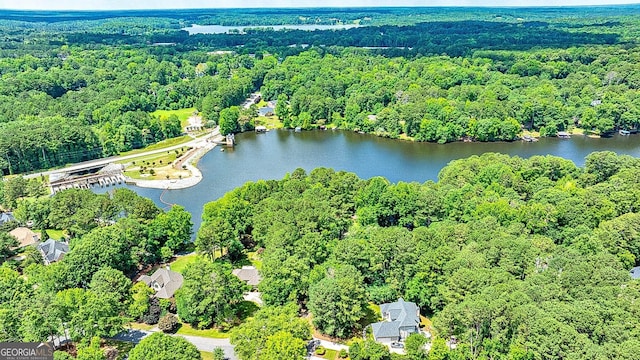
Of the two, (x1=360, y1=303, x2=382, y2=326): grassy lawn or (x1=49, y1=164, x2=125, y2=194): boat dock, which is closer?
(x1=360, y1=303, x2=382, y2=326): grassy lawn

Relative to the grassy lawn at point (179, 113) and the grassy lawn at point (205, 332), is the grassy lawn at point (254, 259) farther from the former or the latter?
the grassy lawn at point (179, 113)

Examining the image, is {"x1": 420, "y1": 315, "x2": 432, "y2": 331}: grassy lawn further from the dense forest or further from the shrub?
the shrub

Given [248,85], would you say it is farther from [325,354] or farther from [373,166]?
[325,354]

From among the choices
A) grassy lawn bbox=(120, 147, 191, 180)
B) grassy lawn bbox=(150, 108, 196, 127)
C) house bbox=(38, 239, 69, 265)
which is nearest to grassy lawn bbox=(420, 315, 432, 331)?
house bbox=(38, 239, 69, 265)

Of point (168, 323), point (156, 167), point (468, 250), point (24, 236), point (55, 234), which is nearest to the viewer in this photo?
point (168, 323)

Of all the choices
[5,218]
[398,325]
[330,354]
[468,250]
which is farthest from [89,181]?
[468,250]

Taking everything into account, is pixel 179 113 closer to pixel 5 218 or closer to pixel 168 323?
pixel 5 218

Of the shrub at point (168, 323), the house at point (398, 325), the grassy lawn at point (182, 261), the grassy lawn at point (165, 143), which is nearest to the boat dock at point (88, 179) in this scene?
the grassy lawn at point (165, 143)
